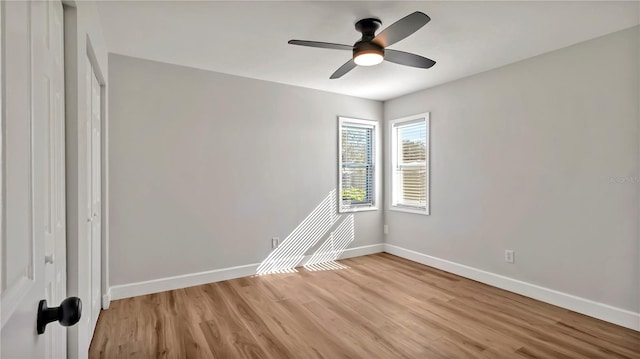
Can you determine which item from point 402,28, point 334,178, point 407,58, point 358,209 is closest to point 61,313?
point 402,28

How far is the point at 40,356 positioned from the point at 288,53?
9.27 ft

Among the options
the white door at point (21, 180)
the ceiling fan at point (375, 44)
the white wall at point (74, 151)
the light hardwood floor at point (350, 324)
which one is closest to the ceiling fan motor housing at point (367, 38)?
the ceiling fan at point (375, 44)

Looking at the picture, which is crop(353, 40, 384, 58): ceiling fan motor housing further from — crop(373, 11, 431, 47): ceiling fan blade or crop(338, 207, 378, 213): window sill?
crop(338, 207, 378, 213): window sill

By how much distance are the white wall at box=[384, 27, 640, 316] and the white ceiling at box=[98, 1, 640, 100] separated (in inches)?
11.3

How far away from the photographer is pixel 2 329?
1.58 feet

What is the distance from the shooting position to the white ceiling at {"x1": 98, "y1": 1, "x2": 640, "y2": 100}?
2.23m

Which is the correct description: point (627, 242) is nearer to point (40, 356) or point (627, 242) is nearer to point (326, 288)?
point (326, 288)

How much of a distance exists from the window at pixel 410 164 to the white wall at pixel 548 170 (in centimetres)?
19

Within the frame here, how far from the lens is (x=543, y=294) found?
3.04 meters

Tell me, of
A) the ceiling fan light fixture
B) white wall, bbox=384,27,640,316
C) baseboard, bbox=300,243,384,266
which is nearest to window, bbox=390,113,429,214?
white wall, bbox=384,27,640,316

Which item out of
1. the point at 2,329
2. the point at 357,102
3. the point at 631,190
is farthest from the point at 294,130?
the point at 2,329

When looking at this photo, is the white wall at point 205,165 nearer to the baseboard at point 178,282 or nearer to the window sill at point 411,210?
the baseboard at point 178,282

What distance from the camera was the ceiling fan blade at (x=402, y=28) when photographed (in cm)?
192

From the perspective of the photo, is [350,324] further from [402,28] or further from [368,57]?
[402,28]
